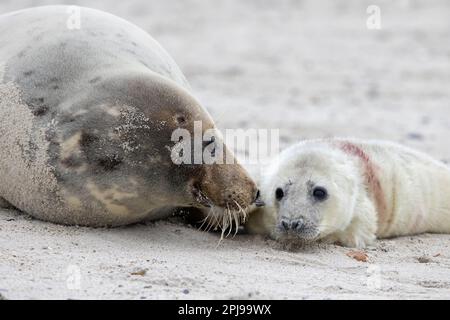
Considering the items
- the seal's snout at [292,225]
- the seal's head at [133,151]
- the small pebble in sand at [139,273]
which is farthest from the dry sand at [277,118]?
the seal's head at [133,151]

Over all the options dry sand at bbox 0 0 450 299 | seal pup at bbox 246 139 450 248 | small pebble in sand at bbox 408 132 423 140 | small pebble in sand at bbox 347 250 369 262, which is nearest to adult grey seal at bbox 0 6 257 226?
dry sand at bbox 0 0 450 299

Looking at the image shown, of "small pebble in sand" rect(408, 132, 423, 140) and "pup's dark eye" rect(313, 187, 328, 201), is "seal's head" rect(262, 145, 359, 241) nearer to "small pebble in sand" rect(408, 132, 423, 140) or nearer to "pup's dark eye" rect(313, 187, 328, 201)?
"pup's dark eye" rect(313, 187, 328, 201)

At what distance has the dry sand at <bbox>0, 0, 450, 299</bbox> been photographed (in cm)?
356

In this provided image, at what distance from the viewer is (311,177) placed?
468cm

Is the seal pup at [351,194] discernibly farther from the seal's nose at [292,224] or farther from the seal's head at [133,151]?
the seal's head at [133,151]

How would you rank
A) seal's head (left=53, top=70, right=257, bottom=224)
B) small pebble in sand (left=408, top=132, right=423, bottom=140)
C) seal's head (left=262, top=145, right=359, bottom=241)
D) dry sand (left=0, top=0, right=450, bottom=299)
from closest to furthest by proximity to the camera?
1. dry sand (left=0, top=0, right=450, bottom=299)
2. seal's head (left=53, top=70, right=257, bottom=224)
3. seal's head (left=262, top=145, right=359, bottom=241)
4. small pebble in sand (left=408, top=132, right=423, bottom=140)

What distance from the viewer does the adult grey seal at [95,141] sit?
3.95 metres

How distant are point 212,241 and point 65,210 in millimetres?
775

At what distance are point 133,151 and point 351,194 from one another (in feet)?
4.62

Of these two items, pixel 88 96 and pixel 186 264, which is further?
pixel 88 96

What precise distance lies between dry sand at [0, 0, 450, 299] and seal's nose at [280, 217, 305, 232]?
0.12m

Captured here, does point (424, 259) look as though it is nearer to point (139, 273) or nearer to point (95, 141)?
point (139, 273)
